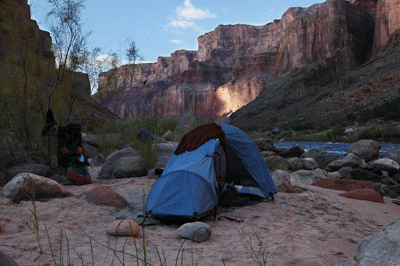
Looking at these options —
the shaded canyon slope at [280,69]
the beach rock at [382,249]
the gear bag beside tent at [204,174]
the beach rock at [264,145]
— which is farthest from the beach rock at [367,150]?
the beach rock at [382,249]

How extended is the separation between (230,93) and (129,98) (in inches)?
1557

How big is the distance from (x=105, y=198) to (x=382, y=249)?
4047 millimetres

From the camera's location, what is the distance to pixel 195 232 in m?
3.19

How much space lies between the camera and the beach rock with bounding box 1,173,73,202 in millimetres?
4203

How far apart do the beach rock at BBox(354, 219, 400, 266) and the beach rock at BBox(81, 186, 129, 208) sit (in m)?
3.66

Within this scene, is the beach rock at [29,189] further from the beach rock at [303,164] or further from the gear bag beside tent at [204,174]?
the beach rock at [303,164]

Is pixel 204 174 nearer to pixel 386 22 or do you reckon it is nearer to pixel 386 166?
pixel 386 166

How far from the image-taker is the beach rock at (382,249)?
1.60 m

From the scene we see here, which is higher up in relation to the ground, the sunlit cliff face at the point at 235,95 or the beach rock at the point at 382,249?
the sunlit cliff face at the point at 235,95

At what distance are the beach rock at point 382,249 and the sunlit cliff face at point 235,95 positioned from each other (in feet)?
239

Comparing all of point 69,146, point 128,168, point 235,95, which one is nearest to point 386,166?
point 128,168

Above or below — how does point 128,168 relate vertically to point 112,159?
below

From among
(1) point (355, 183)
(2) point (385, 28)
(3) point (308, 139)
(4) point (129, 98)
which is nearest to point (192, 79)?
(4) point (129, 98)

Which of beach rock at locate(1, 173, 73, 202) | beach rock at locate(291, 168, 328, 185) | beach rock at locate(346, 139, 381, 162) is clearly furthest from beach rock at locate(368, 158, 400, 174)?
beach rock at locate(1, 173, 73, 202)
